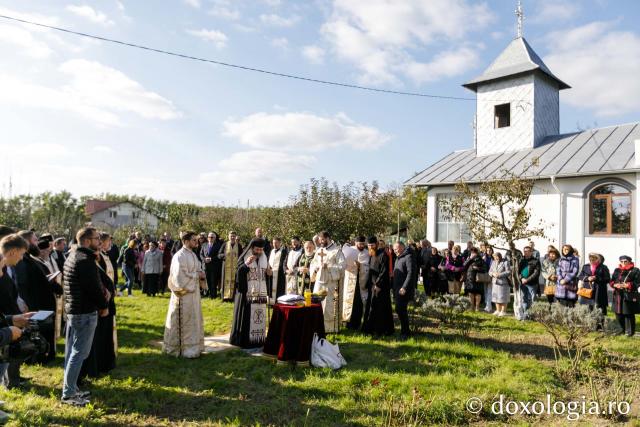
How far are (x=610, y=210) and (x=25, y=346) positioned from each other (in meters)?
15.8

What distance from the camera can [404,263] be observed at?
8969 mm

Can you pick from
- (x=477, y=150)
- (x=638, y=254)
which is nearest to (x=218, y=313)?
(x=638, y=254)

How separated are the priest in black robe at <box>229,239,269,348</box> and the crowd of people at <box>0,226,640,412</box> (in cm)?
2

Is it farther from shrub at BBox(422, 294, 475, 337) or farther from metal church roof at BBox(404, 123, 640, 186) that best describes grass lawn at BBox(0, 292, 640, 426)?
metal church roof at BBox(404, 123, 640, 186)

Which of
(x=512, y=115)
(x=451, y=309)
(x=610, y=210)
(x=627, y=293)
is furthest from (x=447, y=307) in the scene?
(x=512, y=115)

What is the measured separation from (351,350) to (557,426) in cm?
354

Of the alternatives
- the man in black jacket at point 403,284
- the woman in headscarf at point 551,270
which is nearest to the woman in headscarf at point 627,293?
the woman in headscarf at point 551,270

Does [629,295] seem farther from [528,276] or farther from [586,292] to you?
[528,276]

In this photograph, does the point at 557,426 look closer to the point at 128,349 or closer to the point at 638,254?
the point at 128,349

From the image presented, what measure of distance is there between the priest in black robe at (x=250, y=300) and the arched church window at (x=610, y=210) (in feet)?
39.1

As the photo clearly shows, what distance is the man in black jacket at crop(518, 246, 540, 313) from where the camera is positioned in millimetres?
10797

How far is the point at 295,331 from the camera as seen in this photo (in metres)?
6.87

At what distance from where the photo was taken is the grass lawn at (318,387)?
5.15 metres

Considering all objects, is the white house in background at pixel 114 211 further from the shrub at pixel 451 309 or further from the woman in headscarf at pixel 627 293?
the woman in headscarf at pixel 627 293
